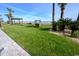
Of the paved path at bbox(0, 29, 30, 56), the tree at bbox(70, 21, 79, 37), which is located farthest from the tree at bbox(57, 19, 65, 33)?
the paved path at bbox(0, 29, 30, 56)

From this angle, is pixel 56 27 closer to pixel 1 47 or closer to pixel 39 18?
pixel 39 18

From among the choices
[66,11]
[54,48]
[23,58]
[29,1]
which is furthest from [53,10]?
[23,58]

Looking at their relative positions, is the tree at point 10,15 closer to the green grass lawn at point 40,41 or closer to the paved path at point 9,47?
the green grass lawn at point 40,41

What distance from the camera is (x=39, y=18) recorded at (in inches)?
142

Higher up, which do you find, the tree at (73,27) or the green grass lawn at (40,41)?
the tree at (73,27)

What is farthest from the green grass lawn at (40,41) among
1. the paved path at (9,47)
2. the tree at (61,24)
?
the tree at (61,24)

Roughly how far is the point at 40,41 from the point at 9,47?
0.63 metres

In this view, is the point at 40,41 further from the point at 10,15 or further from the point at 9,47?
the point at 10,15

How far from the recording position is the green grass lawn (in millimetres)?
3389

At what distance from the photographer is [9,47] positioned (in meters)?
3.45

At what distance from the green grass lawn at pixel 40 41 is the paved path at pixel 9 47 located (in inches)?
3.5

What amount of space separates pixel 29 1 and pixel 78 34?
1.19 m

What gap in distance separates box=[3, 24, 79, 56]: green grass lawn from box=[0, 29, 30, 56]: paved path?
0.29 feet

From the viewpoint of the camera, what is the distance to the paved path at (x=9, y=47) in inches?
130
